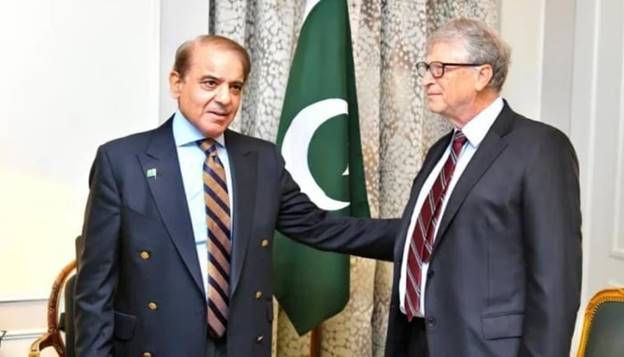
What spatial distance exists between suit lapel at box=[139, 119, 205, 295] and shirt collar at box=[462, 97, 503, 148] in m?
0.73

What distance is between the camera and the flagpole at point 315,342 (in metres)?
2.41

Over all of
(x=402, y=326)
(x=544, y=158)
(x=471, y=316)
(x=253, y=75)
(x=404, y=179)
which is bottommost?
(x=402, y=326)

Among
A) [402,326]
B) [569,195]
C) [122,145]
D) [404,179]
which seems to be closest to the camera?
[569,195]

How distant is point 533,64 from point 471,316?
5.77 feet

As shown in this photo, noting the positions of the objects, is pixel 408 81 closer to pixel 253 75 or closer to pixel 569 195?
pixel 253 75

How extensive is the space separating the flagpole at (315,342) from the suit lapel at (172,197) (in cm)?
108

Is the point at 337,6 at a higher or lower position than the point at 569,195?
higher

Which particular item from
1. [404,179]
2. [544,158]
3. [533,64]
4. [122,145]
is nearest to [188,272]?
[122,145]

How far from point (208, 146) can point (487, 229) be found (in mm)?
727

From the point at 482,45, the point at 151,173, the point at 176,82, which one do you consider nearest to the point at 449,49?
the point at 482,45

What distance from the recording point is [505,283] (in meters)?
1.39

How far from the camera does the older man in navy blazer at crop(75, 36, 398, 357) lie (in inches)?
56.3

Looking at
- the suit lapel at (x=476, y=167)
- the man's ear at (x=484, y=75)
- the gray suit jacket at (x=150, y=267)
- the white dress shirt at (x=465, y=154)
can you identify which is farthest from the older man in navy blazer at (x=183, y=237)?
the man's ear at (x=484, y=75)

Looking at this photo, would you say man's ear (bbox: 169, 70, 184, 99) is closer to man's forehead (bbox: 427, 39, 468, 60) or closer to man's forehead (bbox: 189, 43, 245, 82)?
man's forehead (bbox: 189, 43, 245, 82)
